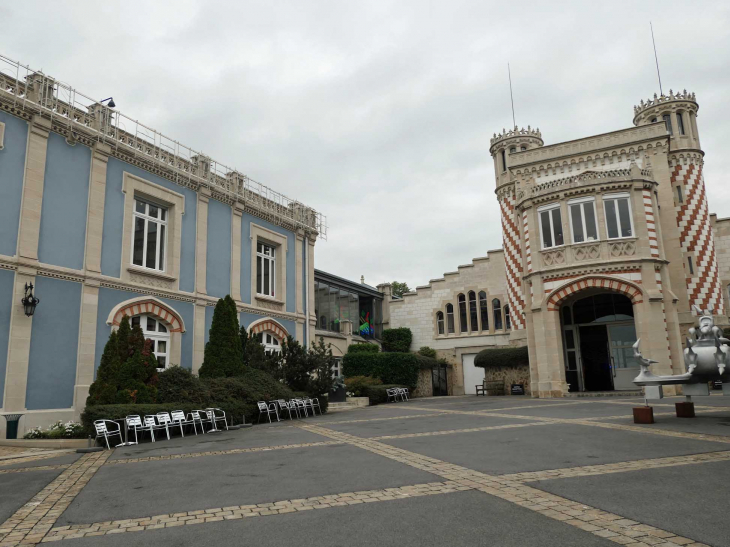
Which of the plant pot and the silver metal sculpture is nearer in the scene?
the silver metal sculpture

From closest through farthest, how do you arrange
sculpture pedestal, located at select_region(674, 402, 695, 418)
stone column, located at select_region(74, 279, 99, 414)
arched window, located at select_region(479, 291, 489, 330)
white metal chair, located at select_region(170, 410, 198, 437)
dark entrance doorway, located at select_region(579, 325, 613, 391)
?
sculpture pedestal, located at select_region(674, 402, 695, 418), white metal chair, located at select_region(170, 410, 198, 437), stone column, located at select_region(74, 279, 99, 414), dark entrance doorway, located at select_region(579, 325, 613, 391), arched window, located at select_region(479, 291, 489, 330)

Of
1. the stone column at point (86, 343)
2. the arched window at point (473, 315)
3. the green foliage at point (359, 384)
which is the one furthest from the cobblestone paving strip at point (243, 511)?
the arched window at point (473, 315)

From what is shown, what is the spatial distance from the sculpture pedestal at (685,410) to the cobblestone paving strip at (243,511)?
8.30m

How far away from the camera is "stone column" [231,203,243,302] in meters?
20.5

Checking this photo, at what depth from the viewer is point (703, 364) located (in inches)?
443

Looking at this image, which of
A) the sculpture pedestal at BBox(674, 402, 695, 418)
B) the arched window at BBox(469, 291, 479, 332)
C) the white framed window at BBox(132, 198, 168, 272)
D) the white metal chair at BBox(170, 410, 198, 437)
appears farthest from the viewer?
the arched window at BBox(469, 291, 479, 332)

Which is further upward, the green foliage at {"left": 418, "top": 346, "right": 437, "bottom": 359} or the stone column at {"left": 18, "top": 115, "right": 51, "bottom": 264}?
the stone column at {"left": 18, "top": 115, "right": 51, "bottom": 264}

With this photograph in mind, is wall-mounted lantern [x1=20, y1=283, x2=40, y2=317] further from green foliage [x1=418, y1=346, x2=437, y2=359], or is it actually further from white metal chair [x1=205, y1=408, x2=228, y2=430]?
green foliage [x1=418, y1=346, x2=437, y2=359]

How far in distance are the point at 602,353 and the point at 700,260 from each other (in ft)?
21.9

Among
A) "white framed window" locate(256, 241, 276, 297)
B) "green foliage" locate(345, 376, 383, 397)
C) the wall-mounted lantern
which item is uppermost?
"white framed window" locate(256, 241, 276, 297)

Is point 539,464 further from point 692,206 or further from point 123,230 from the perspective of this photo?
point 692,206

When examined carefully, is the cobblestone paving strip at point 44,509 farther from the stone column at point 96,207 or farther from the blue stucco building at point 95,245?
the stone column at point 96,207

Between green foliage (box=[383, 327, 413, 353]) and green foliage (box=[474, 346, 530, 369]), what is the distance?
8174 mm

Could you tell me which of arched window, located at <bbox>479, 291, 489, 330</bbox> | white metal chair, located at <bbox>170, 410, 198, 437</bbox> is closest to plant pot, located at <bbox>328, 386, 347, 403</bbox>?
white metal chair, located at <bbox>170, 410, 198, 437</bbox>
